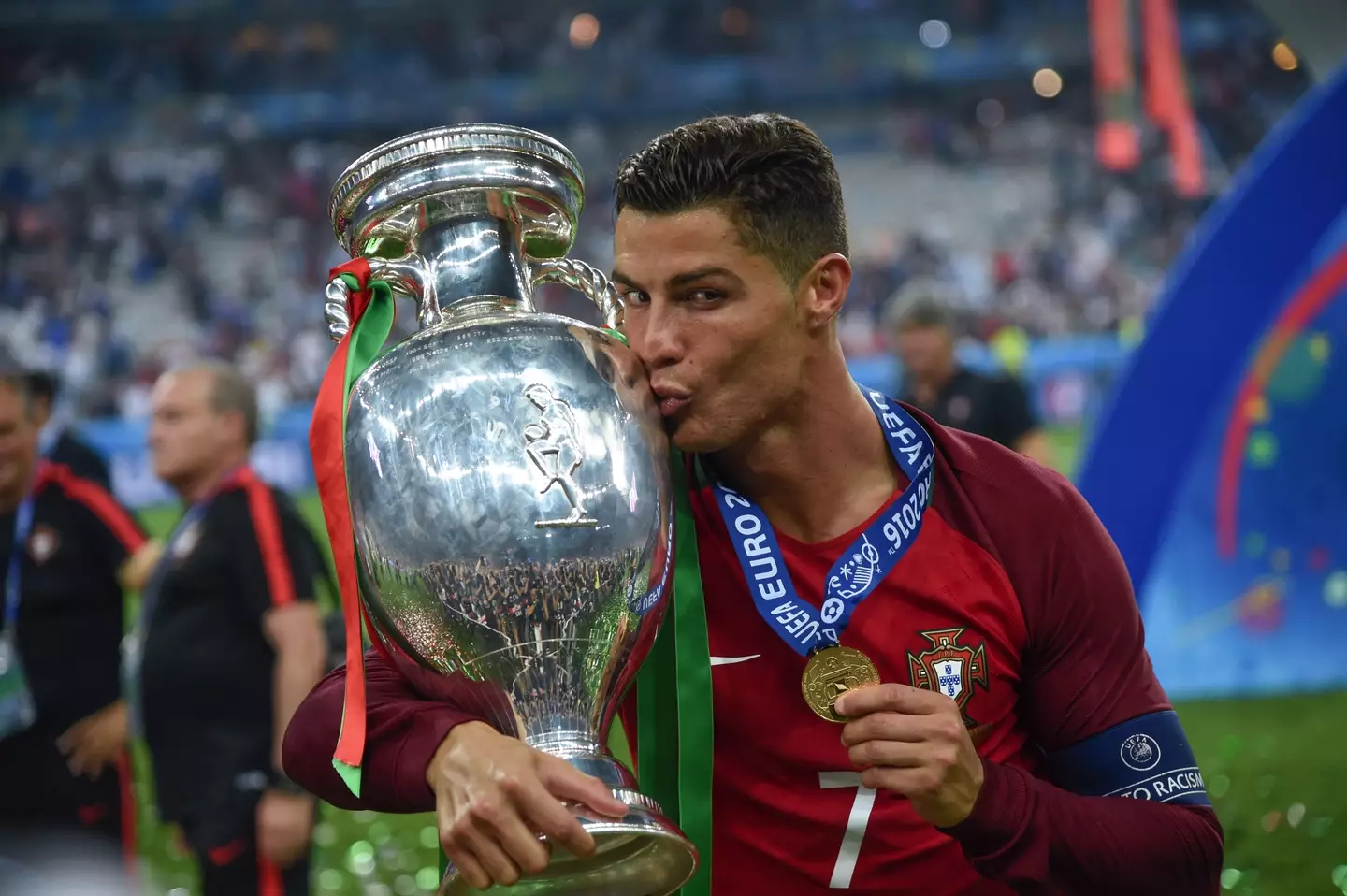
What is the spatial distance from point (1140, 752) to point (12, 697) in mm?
3313

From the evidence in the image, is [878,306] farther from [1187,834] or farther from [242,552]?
[1187,834]

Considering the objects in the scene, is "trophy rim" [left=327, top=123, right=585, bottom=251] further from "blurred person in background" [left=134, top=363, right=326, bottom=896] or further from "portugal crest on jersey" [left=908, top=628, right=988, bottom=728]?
"blurred person in background" [left=134, top=363, right=326, bottom=896]

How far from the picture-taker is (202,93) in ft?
67.6

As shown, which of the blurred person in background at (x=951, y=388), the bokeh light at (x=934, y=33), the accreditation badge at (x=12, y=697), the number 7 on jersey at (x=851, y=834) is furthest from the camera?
the bokeh light at (x=934, y=33)

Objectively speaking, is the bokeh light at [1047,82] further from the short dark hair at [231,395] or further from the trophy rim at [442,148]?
the trophy rim at [442,148]

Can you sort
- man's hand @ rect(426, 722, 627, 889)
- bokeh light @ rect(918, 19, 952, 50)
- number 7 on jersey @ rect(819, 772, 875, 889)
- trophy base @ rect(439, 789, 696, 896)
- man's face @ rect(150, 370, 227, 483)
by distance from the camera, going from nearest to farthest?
man's hand @ rect(426, 722, 627, 889)
trophy base @ rect(439, 789, 696, 896)
number 7 on jersey @ rect(819, 772, 875, 889)
man's face @ rect(150, 370, 227, 483)
bokeh light @ rect(918, 19, 952, 50)

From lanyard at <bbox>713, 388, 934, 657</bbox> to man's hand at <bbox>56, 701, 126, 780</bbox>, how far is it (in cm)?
290

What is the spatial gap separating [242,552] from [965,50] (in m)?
19.3

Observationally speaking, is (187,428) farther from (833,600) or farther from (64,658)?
(833,600)

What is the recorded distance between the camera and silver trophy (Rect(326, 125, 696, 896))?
137 centimetres

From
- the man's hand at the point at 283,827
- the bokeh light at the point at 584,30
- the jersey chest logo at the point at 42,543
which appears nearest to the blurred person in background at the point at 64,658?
the jersey chest logo at the point at 42,543

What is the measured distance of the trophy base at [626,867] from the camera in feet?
4.35

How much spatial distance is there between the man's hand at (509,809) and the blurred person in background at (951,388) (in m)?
3.86

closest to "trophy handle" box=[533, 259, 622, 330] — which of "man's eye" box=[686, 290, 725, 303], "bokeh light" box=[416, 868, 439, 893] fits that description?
"man's eye" box=[686, 290, 725, 303]
